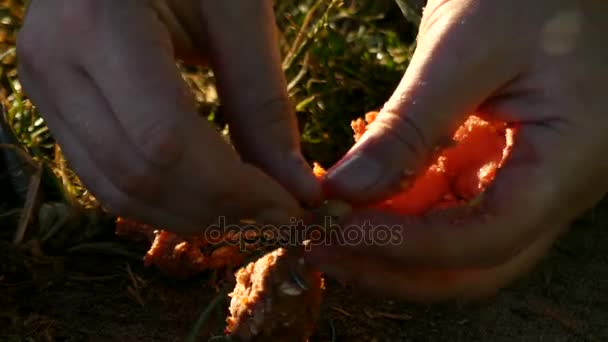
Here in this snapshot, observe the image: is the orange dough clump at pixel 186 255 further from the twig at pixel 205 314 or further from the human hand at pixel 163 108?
the human hand at pixel 163 108

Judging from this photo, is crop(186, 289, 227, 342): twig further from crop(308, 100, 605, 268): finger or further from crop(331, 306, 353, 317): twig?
crop(331, 306, 353, 317): twig

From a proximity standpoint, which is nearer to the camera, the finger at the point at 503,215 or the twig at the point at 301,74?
the finger at the point at 503,215

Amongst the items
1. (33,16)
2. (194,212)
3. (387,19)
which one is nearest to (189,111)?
(194,212)

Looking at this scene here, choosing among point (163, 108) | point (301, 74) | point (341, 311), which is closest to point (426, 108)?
point (163, 108)

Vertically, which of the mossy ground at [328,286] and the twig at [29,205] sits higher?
the twig at [29,205]

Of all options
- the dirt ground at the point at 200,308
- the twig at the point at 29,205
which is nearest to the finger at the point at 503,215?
the dirt ground at the point at 200,308

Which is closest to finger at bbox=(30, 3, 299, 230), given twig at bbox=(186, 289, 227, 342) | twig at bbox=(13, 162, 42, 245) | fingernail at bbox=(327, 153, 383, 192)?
fingernail at bbox=(327, 153, 383, 192)

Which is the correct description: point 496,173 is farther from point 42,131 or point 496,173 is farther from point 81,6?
point 42,131

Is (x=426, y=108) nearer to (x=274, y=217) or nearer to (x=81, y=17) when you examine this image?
(x=274, y=217)
